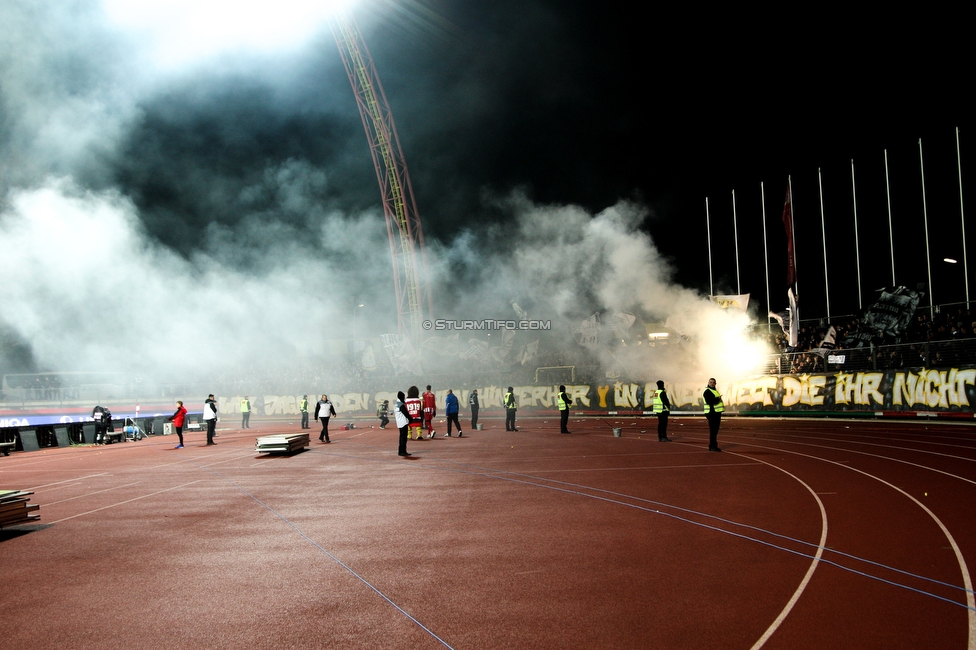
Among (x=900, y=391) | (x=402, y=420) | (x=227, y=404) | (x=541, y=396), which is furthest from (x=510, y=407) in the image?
(x=227, y=404)

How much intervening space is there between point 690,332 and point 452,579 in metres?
27.4

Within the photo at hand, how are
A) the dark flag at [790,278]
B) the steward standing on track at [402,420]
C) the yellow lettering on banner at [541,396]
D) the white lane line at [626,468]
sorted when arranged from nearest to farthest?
the white lane line at [626,468], the steward standing on track at [402,420], the dark flag at [790,278], the yellow lettering on banner at [541,396]

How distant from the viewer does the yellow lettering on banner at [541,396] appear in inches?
1372

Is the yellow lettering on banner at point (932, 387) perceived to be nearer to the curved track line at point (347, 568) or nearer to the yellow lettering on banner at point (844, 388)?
the yellow lettering on banner at point (844, 388)

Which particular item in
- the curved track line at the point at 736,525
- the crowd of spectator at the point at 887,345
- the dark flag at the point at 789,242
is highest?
the dark flag at the point at 789,242

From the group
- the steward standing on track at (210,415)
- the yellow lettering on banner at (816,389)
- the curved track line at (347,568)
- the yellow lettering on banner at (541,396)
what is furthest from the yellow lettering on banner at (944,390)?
the steward standing on track at (210,415)

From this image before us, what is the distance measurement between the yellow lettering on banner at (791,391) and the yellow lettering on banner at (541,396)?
495 inches

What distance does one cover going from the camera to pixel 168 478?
1263cm

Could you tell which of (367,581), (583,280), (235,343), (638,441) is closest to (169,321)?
(235,343)

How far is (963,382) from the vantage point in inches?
786

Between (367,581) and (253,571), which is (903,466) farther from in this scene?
(253,571)

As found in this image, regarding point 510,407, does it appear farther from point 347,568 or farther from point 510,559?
point 347,568

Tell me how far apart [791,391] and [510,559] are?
23451mm
